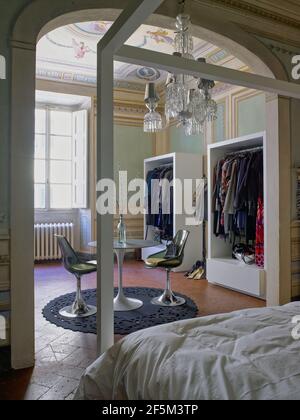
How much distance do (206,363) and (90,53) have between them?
4.98m

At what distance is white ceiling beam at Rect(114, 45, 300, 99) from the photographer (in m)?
1.78

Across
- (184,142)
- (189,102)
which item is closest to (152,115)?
(189,102)

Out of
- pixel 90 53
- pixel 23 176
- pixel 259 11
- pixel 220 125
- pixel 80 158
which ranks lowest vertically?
pixel 23 176

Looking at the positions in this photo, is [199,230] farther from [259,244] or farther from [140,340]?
[140,340]

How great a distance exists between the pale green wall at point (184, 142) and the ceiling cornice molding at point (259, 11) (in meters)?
2.42

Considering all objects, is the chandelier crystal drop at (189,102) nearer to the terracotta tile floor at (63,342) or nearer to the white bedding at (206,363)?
the terracotta tile floor at (63,342)

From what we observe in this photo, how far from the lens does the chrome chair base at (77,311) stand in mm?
3307

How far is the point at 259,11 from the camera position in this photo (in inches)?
128

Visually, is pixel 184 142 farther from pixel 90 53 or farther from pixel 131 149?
pixel 90 53

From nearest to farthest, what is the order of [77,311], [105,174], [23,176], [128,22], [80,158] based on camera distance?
[128,22]
[105,174]
[23,176]
[77,311]
[80,158]

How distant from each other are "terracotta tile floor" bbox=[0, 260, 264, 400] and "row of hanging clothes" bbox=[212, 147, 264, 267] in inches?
29.2

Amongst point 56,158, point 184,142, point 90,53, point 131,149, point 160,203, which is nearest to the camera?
point 90,53
